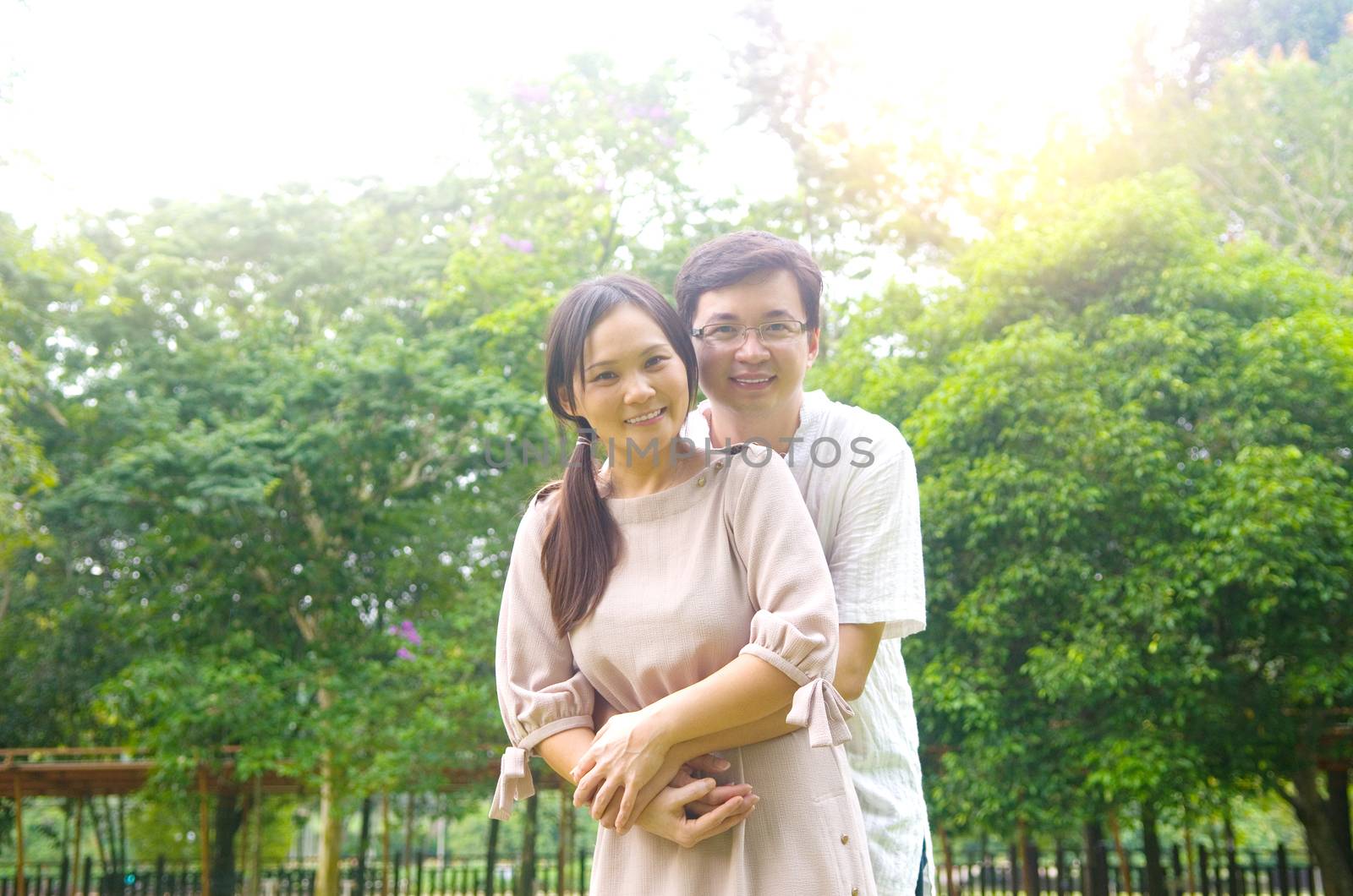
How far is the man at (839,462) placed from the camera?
145cm

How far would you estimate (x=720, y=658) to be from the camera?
1.29 metres

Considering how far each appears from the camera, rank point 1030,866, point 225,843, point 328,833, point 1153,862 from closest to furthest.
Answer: point 1153,862 → point 1030,866 → point 328,833 → point 225,843

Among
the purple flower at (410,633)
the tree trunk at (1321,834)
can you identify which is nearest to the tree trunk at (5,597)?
the purple flower at (410,633)

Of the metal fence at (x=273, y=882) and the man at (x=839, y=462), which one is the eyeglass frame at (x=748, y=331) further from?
the metal fence at (x=273, y=882)

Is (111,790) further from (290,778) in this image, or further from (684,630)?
(684,630)

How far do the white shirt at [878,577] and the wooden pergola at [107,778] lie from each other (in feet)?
Result: 27.1

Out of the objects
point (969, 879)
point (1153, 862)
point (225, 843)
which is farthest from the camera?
point (225, 843)

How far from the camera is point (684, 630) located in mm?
1288

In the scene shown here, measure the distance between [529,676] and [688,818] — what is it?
9.9 inches

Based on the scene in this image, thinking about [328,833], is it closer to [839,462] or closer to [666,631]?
[839,462]

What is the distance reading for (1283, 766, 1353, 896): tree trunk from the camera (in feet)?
27.0

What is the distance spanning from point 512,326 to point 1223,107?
7.66 m

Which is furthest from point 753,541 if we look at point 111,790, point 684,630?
point 111,790

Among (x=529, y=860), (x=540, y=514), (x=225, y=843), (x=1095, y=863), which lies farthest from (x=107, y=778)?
(x=540, y=514)
